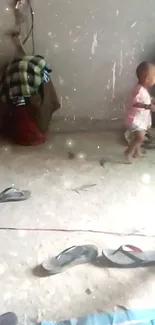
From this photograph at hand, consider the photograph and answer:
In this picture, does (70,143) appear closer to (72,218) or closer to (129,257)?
(72,218)

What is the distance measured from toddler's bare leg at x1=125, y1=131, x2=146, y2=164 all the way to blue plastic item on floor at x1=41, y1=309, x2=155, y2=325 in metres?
1.13

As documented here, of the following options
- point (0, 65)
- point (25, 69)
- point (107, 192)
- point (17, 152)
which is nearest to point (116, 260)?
point (107, 192)

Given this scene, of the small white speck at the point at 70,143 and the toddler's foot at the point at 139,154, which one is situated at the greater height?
the toddler's foot at the point at 139,154

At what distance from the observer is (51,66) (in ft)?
9.50

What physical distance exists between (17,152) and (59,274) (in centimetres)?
111

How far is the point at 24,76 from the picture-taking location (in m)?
2.73

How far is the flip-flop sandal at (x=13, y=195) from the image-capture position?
7.69ft

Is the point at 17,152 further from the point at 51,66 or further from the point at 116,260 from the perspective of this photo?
the point at 116,260

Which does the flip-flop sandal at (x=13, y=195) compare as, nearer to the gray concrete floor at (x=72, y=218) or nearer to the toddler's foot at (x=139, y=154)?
the gray concrete floor at (x=72, y=218)

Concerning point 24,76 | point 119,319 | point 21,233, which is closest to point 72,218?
point 21,233

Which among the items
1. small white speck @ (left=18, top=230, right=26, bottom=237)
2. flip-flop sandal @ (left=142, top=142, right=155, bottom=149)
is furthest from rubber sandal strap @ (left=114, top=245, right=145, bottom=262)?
flip-flop sandal @ (left=142, top=142, right=155, bottom=149)

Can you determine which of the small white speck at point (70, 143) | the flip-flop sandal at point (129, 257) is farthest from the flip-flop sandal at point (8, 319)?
the small white speck at point (70, 143)

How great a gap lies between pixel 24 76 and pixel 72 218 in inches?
38.4

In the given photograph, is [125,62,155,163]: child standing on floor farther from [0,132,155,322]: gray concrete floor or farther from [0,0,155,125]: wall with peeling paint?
[0,0,155,125]: wall with peeling paint
